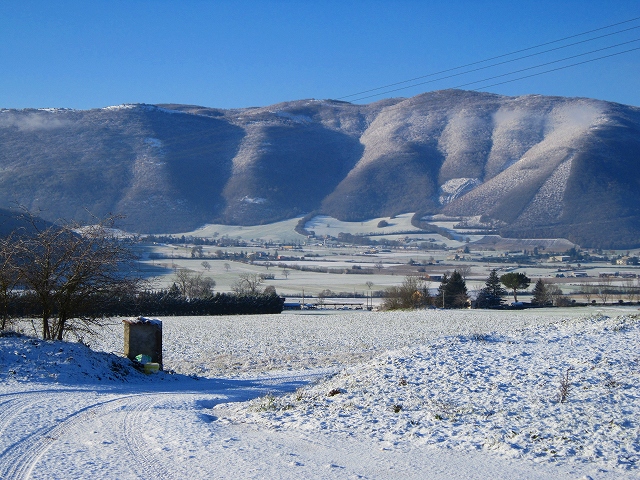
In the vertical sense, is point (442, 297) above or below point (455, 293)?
below

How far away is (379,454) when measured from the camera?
7.69 meters

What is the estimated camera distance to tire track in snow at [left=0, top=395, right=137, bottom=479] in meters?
6.86

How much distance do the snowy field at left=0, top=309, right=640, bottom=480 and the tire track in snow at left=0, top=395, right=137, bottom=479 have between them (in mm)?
24

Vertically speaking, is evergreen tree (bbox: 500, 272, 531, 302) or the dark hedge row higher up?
evergreen tree (bbox: 500, 272, 531, 302)

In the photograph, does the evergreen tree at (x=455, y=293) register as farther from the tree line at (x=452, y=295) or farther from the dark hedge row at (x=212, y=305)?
the dark hedge row at (x=212, y=305)

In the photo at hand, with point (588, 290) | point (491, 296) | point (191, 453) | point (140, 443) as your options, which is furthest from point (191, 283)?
point (191, 453)

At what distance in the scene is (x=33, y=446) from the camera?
7.85 metres

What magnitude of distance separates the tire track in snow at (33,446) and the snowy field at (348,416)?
2cm

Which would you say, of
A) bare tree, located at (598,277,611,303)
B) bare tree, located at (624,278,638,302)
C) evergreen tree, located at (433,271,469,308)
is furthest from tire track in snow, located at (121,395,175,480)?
bare tree, located at (624,278,638,302)

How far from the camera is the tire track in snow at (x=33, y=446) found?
686 centimetres

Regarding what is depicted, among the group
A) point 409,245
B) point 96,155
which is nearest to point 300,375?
point 409,245

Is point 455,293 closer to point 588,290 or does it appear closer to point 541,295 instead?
point 541,295

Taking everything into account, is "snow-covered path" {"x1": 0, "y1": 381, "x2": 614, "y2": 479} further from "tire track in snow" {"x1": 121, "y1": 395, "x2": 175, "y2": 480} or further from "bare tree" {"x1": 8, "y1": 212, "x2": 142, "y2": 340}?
"bare tree" {"x1": 8, "y1": 212, "x2": 142, "y2": 340}

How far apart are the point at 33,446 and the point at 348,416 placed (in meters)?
4.15
